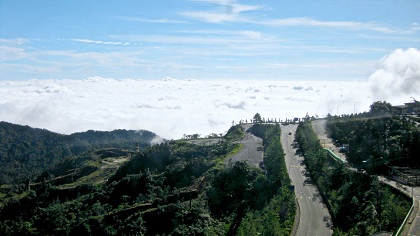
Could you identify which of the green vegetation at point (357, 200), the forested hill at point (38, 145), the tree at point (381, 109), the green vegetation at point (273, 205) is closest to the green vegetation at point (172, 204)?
the green vegetation at point (273, 205)

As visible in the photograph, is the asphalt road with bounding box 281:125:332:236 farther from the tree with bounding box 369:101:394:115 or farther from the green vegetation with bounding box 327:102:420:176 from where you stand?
the tree with bounding box 369:101:394:115

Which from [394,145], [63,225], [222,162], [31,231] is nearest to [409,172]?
[394,145]

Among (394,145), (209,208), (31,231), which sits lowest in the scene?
(31,231)

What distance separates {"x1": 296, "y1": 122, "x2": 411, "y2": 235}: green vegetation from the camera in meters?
28.9

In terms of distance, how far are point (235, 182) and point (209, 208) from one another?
195 inches

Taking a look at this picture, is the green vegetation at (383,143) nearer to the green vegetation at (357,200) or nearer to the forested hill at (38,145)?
Answer: the green vegetation at (357,200)

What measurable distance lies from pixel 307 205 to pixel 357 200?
4.53m

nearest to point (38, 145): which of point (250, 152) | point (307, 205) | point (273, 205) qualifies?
point (250, 152)

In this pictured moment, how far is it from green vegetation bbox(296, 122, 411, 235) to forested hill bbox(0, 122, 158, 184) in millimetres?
101008

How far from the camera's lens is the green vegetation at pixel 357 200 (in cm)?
2886

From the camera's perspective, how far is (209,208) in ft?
137

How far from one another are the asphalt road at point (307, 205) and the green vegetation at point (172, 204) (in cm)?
113

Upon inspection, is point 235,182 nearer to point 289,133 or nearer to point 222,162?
point 222,162

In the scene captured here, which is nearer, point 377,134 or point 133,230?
point 133,230
